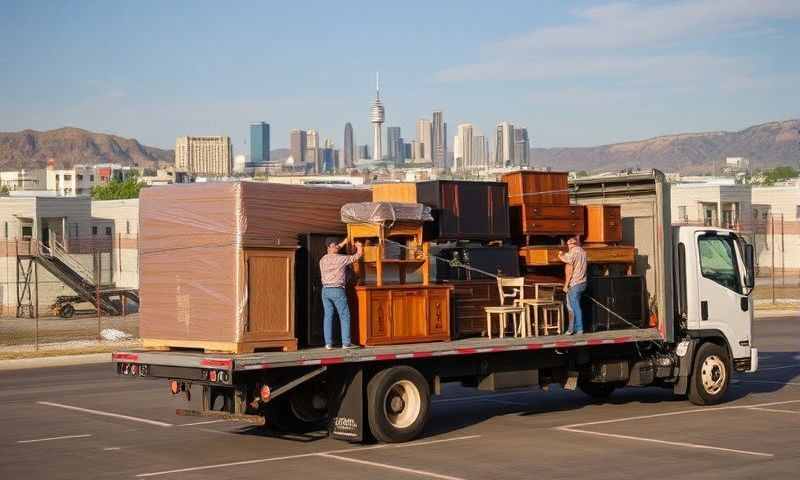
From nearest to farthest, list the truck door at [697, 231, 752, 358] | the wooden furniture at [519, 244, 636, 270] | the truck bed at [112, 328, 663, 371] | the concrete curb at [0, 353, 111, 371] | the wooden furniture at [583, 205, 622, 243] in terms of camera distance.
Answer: the truck bed at [112, 328, 663, 371], the wooden furniture at [519, 244, 636, 270], the wooden furniture at [583, 205, 622, 243], the truck door at [697, 231, 752, 358], the concrete curb at [0, 353, 111, 371]

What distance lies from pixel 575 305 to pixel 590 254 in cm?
100

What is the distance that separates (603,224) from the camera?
60.6 feet

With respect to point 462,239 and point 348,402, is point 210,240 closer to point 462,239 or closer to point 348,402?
point 348,402

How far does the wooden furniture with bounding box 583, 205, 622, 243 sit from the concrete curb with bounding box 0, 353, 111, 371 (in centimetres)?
1670

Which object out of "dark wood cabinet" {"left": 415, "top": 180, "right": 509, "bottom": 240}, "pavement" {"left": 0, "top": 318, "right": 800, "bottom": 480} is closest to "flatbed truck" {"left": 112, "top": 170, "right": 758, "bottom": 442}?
"pavement" {"left": 0, "top": 318, "right": 800, "bottom": 480}

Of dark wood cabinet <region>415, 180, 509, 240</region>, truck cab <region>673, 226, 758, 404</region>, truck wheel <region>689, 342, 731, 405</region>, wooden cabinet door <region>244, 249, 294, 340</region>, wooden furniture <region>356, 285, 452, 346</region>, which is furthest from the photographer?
truck cab <region>673, 226, 758, 404</region>

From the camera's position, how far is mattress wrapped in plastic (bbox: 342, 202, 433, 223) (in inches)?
613

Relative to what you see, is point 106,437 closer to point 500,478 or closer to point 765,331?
point 500,478

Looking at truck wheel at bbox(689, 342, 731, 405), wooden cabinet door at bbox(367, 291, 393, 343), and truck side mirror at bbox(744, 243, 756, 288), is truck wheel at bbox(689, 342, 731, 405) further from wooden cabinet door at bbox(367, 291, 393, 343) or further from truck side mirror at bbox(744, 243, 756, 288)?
wooden cabinet door at bbox(367, 291, 393, 343)

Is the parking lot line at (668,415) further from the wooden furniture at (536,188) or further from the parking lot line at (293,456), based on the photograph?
the wooden furniture at (536,188)

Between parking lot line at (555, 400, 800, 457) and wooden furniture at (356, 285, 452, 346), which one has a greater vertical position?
wooden furniture at (356, 285, 452, 346)

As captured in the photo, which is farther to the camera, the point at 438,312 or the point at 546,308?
the point at 546,308

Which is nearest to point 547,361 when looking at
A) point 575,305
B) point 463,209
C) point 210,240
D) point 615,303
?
point 575,305

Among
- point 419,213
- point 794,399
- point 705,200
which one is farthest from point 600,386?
point 705,200
